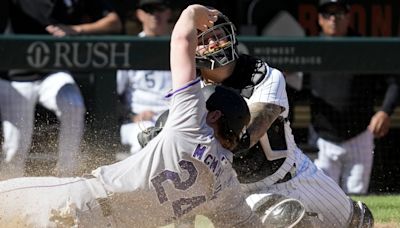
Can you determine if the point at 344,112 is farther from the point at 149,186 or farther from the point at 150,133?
the point at 149,186

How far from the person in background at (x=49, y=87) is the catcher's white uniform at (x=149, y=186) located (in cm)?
315

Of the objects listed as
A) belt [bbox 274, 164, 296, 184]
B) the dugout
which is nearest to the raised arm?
belt [bbox 274, 164, 296, 184]

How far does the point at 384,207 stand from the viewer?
23.5ft

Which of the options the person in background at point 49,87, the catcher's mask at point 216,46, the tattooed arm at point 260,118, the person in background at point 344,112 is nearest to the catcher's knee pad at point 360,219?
the tattooed arm at point 260,118

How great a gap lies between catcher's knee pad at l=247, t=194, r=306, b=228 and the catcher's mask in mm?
704

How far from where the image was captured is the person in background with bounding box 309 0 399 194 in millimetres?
8938

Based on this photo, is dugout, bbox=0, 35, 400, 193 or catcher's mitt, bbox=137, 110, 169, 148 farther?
dugout, bbox=0, 35, 400, 193

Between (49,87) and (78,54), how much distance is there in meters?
0.34

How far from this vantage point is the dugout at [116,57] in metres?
8.39

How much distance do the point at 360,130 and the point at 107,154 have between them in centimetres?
256

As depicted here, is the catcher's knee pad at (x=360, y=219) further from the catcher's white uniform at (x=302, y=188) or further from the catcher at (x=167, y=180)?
the catcher at (x=167, y=180)

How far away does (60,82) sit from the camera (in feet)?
27.6

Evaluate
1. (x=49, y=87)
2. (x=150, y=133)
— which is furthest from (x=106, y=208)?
(x=49, y=87)

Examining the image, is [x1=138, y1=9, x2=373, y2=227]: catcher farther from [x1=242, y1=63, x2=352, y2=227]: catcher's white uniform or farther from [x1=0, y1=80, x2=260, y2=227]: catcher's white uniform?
[x1=0, y1=80, x2=260, y2=227]: catcher's white uniform
